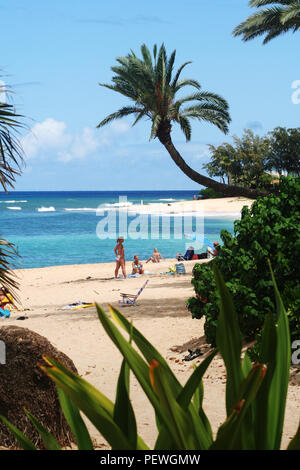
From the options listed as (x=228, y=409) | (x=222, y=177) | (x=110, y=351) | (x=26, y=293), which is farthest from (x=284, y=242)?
(x=222, y=177)

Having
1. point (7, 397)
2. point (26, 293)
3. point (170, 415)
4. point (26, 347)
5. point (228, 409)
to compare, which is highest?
point (170, 415)

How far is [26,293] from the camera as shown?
18.6 metres

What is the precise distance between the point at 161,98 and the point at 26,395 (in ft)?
42.3

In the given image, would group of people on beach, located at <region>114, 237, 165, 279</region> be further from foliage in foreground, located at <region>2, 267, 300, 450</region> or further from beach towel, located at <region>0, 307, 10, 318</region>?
foliage in foreground, located at <region>2, 267, 300, 450</region>

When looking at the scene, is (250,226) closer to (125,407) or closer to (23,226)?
(125,407)

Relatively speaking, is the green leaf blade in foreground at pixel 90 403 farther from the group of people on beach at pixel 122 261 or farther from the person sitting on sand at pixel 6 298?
the group of people on beach at pixel 122 261

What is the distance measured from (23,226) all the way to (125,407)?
62.9m

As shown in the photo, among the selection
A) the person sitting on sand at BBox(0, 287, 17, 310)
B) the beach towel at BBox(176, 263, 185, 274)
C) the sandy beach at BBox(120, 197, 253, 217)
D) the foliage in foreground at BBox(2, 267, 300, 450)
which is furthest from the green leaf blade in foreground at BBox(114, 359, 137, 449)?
the sandy beach at BBox(120, 197, 253, 217)

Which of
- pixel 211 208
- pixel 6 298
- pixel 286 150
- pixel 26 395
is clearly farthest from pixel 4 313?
pixel 211 208

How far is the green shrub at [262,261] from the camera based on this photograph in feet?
23.7

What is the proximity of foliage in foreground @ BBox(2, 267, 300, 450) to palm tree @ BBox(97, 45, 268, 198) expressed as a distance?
13533mm

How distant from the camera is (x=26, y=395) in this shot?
16.2 feet

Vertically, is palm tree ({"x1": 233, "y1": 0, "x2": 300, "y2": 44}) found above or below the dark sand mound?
above

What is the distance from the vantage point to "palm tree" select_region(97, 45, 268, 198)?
16.1 metres
